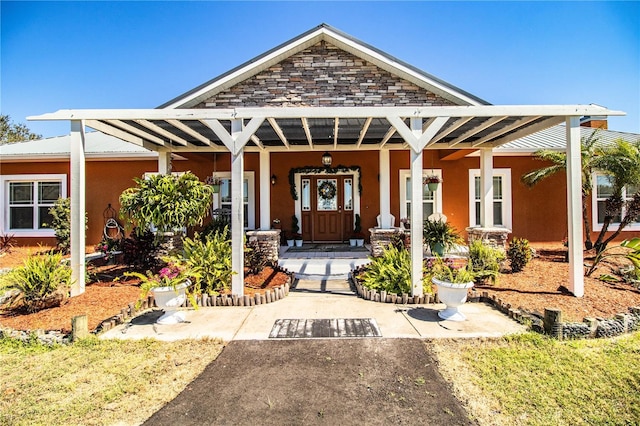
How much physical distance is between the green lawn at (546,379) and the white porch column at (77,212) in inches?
221

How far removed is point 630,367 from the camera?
324cm

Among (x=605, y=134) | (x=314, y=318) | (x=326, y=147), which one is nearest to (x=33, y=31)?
(x=326, y=147)

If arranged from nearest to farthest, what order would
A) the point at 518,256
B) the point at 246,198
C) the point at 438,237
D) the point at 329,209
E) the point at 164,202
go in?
1. the point at 164,202
2. the point at 518,256
3. the point at 438,237
4. the point at 246,198
5. the point at 329,209

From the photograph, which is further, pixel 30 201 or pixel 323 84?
pixel 30 201

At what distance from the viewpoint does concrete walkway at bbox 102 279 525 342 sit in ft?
13.2

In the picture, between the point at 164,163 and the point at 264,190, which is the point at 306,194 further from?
the point at 164,163

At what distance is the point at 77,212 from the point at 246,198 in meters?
5.23

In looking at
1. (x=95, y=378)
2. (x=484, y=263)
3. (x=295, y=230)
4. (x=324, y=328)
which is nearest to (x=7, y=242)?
(x=295, y=230)

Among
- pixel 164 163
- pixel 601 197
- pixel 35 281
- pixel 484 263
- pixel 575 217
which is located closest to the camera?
pixel 35 281

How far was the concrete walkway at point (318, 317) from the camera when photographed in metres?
4.03

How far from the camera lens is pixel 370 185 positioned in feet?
33.6

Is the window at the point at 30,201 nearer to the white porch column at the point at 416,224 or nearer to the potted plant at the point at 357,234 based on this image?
the potted plant at the point at 357,234

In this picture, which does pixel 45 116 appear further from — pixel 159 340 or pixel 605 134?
pixel 605 134

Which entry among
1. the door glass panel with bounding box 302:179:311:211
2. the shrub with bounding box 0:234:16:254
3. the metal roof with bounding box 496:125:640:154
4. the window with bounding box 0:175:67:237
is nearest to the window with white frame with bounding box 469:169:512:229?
the metal roof with bounding box 496:125:640:154
